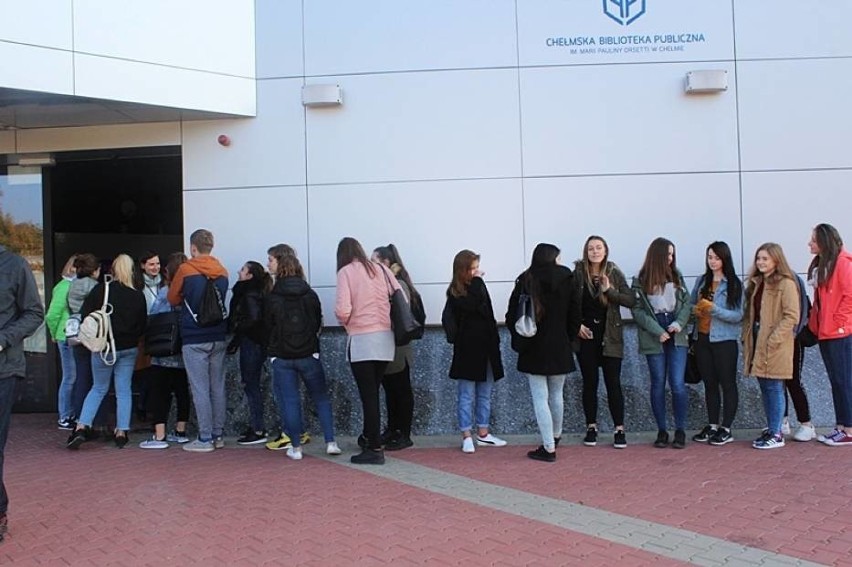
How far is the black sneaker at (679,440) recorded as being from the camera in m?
6.34

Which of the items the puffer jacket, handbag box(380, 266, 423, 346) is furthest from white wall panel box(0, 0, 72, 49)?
Answer: the puffer jacket

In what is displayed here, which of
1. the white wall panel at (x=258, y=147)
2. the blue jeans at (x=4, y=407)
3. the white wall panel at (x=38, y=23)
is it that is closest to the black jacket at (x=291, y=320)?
the white wall panel at (x=258, y=147)

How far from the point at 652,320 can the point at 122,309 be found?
5.06 metres

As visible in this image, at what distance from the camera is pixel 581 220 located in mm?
7434

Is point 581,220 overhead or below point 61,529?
overhead

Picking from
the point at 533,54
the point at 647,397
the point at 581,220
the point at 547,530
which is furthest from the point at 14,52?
the point at 647,397

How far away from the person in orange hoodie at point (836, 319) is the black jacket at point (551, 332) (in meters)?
2.35

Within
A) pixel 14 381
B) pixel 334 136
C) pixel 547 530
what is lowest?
pixel 547 530

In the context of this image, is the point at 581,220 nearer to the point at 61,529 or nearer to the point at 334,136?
the point at 334,136

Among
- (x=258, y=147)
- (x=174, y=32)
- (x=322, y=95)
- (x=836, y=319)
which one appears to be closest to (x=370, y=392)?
(x=258, y=147)

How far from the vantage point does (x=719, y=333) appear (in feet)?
20.9

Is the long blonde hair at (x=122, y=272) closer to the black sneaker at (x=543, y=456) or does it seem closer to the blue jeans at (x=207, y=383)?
the blue jeans at (x=207, y=383)

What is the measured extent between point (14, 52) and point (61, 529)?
452 centimetres

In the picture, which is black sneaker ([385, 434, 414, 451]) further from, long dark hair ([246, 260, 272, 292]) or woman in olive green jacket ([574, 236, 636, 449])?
long dark hair ([246, 260, 272, 292])
